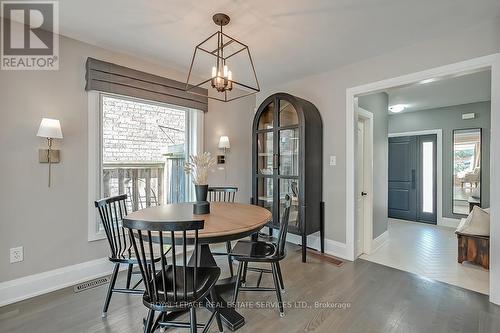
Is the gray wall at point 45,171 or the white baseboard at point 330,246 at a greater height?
the gray wall at point 45,171

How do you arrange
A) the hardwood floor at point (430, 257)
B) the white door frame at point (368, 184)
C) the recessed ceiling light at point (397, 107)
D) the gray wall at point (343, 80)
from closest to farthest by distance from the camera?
the gray wall at point (343, 80) → the hardwood floor at point (430, 257) → the white door frame at point (368, 184) → the recessed ceiling light at point (397, 107)

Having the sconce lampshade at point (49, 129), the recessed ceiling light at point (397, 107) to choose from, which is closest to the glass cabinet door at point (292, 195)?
the sconce lampshade at point (49, 129)

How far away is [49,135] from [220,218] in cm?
173

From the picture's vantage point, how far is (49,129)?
2.20 meters

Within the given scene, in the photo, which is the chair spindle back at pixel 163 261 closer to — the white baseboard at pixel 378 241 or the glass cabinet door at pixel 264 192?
the glass cabinet door at pixel 264 192

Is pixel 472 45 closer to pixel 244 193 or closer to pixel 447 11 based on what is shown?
pixel 447 11

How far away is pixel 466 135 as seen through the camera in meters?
4.79

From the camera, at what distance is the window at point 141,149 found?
2695mm

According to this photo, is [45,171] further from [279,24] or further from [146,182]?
[279,24]

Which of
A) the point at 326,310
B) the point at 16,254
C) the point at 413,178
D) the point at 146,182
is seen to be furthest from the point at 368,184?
the point at 16,254

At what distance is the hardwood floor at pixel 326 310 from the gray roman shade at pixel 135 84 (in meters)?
2.07

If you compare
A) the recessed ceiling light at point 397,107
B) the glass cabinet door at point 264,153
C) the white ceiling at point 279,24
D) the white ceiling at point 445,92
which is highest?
the white ceiling at point 279,24

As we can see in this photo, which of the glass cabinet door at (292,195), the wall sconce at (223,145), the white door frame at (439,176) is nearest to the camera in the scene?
the glass cabinet door at (292,195)

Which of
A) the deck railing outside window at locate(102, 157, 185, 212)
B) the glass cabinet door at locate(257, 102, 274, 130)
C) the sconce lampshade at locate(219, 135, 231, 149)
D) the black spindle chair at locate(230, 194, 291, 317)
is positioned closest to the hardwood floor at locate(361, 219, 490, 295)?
the black spindle chair at locate(230, 194, 291, 317)
